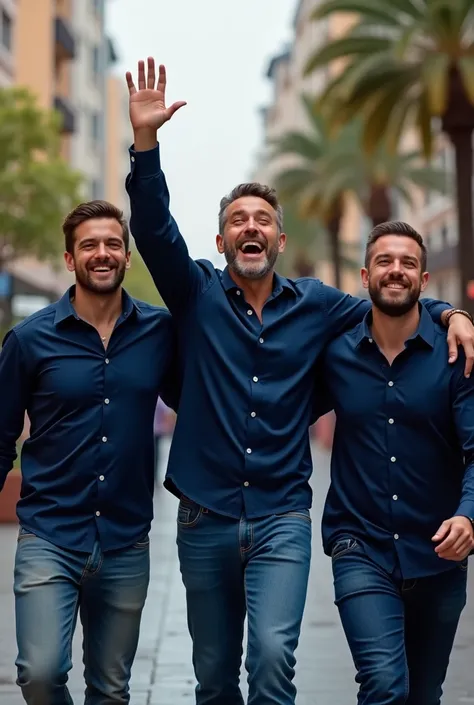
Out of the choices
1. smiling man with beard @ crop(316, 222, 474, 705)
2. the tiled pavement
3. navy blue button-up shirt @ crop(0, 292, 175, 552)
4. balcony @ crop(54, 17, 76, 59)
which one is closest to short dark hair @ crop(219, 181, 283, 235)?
smiling man with beard @ crop(316, 222, 474, 705)

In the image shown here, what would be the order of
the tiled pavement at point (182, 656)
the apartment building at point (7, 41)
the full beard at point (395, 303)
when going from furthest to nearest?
the apartment building at point (7, 41) → the tiled pavement at point (182, 656) → the full beard at point (395, 303)

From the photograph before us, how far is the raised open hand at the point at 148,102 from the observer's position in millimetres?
5230

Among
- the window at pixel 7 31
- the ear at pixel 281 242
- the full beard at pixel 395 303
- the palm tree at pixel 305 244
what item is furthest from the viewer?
the palm tree at pixel 305 244

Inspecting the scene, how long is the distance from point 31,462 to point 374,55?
68.2 ft

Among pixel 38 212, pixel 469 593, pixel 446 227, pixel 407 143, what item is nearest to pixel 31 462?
pixel 469 593

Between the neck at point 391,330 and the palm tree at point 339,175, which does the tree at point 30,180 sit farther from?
the neck at point 391,330

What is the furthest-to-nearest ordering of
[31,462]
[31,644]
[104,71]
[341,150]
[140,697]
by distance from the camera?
[104,71] → [341,150] → [140,697] → [31,462] → [31,644]

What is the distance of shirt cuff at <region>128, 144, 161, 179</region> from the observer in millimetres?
5277

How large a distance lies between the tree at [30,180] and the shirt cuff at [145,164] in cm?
2671

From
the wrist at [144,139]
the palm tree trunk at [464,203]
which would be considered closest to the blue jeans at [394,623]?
the wrist at [144,139]

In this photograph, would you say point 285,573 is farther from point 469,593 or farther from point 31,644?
point 469,593

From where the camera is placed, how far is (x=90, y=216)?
17.3ft

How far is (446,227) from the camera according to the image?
191 ft

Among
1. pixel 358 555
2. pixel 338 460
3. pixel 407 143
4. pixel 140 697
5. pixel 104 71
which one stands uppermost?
pixel 104 71
